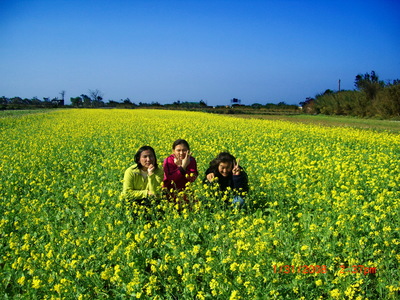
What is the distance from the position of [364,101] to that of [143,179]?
1428 inches

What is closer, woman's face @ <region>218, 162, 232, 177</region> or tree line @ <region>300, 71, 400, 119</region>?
woman's face @ <region>218, 162, 232, 177</region>

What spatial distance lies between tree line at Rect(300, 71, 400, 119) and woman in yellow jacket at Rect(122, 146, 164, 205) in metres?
30.9

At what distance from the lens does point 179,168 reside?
5.32 metres

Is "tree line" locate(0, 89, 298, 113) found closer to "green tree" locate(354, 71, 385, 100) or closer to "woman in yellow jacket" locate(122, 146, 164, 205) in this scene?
"green tree" locate(354, 71, 385, 100)

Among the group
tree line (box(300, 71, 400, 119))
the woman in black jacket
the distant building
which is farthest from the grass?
the distant building

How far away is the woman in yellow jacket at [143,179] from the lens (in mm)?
4938

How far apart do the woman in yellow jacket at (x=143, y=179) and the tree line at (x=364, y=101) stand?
3094 centimetres

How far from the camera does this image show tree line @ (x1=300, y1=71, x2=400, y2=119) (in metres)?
30.9

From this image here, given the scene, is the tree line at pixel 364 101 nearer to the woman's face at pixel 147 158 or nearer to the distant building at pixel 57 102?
the woman's face at pixel 147 158

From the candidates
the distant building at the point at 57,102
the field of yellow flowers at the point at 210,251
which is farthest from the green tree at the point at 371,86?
the distant building at the point at 57,102

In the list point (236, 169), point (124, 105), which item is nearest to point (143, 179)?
point (236, 169)

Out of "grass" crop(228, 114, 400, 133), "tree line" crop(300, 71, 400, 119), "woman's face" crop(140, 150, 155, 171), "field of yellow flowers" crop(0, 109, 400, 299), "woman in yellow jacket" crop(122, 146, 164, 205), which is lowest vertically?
"field of yellow flowers" crop(0, 109, 400, 299)

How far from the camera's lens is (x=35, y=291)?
2.98 m

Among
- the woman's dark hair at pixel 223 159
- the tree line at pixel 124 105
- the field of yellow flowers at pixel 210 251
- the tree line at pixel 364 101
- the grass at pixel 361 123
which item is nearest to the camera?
the field of yellow flowers at pixel 210 251
